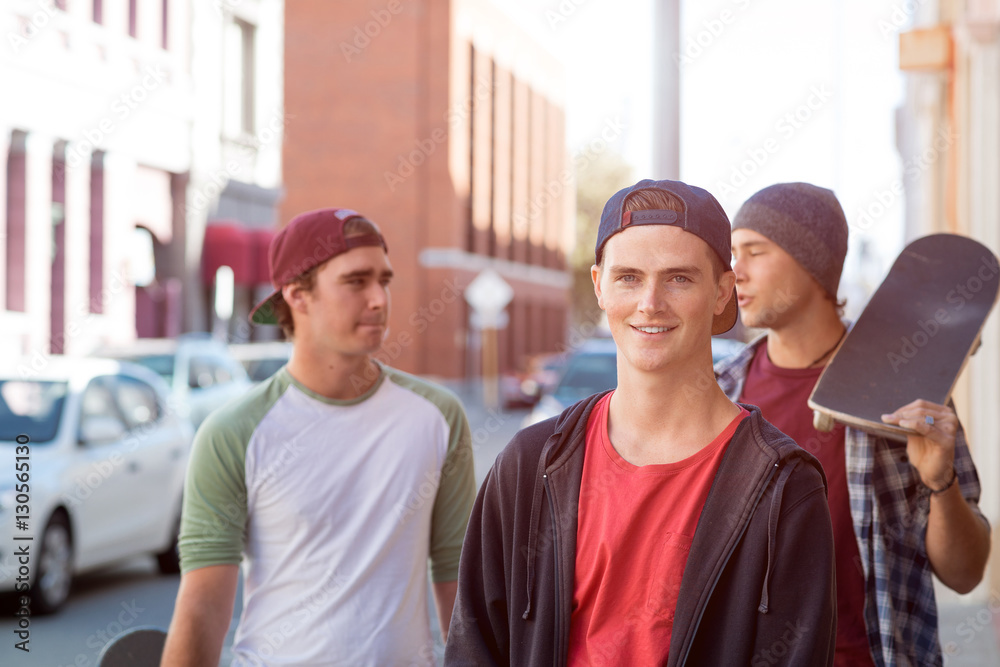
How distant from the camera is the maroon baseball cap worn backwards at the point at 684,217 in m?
2.12

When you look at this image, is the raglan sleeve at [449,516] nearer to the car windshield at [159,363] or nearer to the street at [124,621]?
Answer: the street at [124,621]

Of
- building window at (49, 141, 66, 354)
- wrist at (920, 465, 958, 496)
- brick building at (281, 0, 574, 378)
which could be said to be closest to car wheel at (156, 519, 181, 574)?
Answer: wrist at (920, 465, 958, 496)

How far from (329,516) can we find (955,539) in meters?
1.68

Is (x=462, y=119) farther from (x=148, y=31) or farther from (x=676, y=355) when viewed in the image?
(x=676, y=355)

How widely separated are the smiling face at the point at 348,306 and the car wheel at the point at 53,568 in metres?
5.13

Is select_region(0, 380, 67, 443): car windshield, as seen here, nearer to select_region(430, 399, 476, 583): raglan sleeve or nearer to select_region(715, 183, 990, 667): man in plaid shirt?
select_region(430, 399, 476, 583): raglan sleeve

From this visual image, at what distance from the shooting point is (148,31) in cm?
2461

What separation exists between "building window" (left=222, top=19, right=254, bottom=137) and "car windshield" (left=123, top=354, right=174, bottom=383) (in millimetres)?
17301

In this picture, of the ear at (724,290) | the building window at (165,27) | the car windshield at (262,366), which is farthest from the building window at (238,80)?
the ear at (724,290)

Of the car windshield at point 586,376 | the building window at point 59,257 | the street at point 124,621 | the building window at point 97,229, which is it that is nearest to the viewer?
the street at point 124,621

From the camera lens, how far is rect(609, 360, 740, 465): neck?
212 centimetres

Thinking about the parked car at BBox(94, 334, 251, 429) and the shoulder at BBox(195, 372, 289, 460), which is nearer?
the shoulder at BBox(195, 372, 289, 460)

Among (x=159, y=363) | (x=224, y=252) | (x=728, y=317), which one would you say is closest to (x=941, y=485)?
(x=728, y=317)

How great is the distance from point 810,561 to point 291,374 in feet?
6.12
